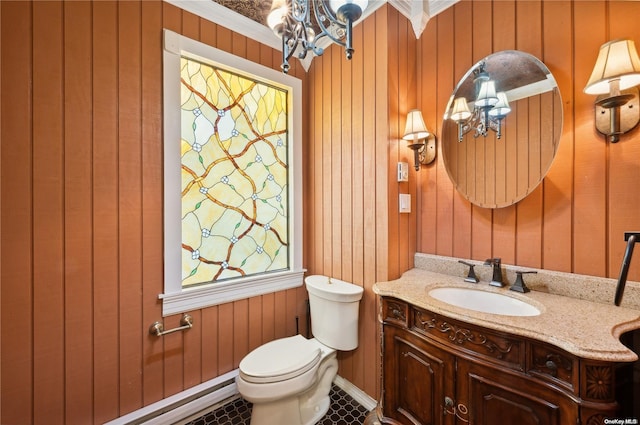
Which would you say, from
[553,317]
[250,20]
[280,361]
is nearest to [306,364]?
[280,361]

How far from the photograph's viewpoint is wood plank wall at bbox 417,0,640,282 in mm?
1151

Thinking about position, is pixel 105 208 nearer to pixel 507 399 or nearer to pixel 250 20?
pixel 250 20

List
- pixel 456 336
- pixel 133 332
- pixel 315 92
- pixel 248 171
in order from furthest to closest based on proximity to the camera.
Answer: pixel 315 92 → pixel 248 171 → pixel 133 332 → pixel 456 336

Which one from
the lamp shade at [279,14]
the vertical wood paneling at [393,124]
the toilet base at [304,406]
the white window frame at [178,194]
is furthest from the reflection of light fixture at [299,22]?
the toilet base at [304,406]

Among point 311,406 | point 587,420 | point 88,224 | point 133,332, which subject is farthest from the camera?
point 311,406

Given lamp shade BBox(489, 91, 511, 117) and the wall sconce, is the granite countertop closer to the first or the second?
the wall sconce

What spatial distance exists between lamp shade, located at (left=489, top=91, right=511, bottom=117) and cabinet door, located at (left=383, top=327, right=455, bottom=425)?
4.26 ft

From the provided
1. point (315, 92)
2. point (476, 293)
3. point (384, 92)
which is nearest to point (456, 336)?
point (476, 293)

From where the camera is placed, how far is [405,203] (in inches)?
69.7

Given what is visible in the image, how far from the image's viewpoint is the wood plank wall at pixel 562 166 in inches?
45.3

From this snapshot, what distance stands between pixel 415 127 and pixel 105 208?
1831 millimetres

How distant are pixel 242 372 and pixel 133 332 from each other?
0.66 metres

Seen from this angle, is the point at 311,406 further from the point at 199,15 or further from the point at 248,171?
the point at 199,15

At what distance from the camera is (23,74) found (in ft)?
4.04
